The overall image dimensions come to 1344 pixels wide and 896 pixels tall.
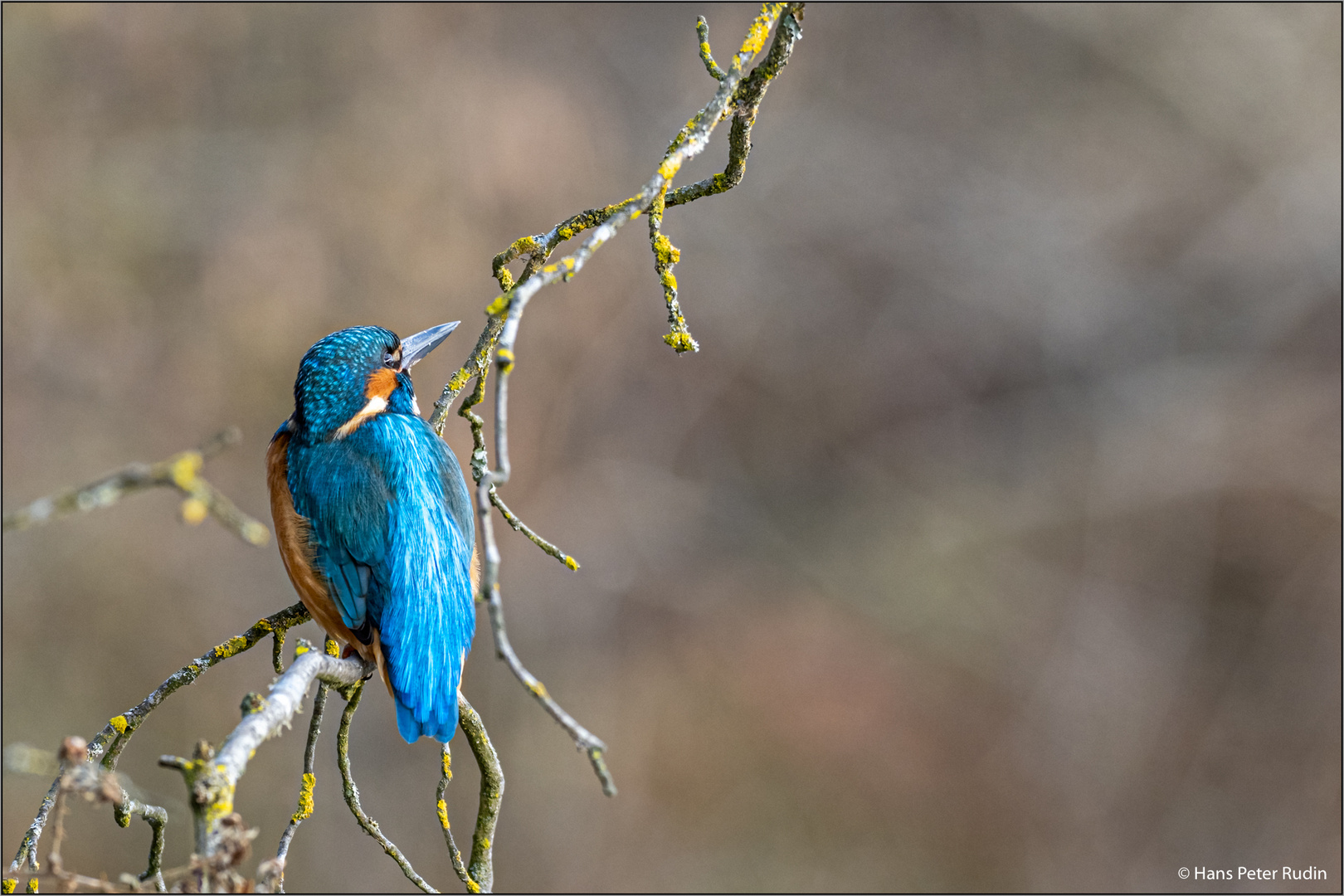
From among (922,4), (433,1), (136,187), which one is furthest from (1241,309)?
(136,187)

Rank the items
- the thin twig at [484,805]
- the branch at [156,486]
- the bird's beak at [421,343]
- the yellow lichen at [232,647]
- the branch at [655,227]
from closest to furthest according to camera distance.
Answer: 1. the branch at [156,486]
2. the branch at [655,227]
3. the yellow lichen at [232,647]
4. the thin twig at [484,805]
5. the bird's beak at [421,343]

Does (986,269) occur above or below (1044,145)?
below

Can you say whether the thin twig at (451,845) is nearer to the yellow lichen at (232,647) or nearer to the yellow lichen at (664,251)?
the yellow lichen at (232,647)

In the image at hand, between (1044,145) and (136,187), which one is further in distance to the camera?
(1044,145)

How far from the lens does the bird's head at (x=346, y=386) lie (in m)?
2.68

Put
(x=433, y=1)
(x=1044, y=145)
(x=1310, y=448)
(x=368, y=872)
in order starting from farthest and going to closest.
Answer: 1. (x=1044, y=145)
2. (x=433, y=1)
3. (x=1310, y=448)
4. (x=368, y=872)

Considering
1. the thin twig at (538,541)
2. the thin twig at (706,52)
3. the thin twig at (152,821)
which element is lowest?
the thin twig at (152,821)

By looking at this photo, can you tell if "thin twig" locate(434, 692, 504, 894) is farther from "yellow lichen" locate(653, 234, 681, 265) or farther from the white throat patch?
"yellow lichen" locate(653, 234, 681, 265)

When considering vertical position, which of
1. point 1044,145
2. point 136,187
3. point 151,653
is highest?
point 1044,145

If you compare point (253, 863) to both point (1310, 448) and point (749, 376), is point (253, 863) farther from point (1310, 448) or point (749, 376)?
point (1310, 448)

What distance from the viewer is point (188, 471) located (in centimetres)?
104

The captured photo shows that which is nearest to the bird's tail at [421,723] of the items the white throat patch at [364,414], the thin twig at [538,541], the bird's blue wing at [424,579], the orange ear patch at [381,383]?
the bird's blue wing at [424,579]

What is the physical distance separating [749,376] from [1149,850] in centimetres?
432

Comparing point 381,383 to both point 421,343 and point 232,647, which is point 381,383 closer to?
point 421,343
